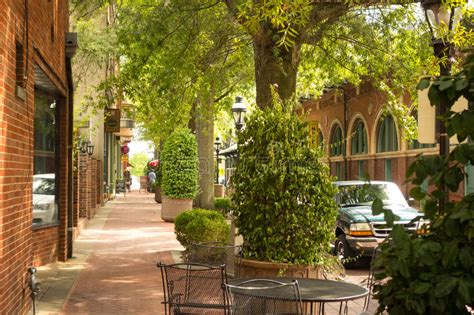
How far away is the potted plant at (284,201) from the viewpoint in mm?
8383

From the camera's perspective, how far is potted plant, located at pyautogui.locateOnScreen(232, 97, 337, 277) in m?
8.38

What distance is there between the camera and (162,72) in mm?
15961


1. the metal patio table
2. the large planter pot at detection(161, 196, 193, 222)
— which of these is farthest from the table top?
the large planter pot at detection(161, 196, 193, 222)

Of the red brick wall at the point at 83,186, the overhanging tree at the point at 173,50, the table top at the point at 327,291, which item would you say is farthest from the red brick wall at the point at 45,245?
the red brick wall at the point at 83,186

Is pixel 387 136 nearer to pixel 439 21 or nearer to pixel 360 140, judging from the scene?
pixel 360 140

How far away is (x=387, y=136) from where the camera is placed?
32.0 metres

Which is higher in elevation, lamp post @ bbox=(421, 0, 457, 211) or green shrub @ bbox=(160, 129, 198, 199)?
lamp post @ bbox=(421, 0, 457, 211)

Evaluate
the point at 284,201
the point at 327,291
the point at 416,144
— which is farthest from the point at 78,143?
the point at 327,291

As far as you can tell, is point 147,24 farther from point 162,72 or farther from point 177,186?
point 177,186

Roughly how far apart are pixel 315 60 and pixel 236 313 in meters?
13.7

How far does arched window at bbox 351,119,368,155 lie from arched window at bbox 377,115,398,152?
180 centimetres

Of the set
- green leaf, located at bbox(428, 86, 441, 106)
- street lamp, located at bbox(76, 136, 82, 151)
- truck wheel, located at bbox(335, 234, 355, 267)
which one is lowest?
truck wheel, located at bbox(335, 234, 355, 267)

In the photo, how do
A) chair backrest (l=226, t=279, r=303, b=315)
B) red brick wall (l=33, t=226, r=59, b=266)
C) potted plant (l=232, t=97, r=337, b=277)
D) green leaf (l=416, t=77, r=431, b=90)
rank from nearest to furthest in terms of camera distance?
1. green leaf (l=416, t=77, r=431, b=90)
2. chair backrest (l=226, t=279, r=303, b=315)
3. potted plant (l=232, t=97, r=337, b=277)
4. red brick wall (l=33, t=226, r=59, b=266)

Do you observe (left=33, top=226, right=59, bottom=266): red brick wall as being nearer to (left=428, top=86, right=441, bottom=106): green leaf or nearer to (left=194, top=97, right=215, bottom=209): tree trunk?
(left=428, top=86, right=441, bottom=106): green leaf
